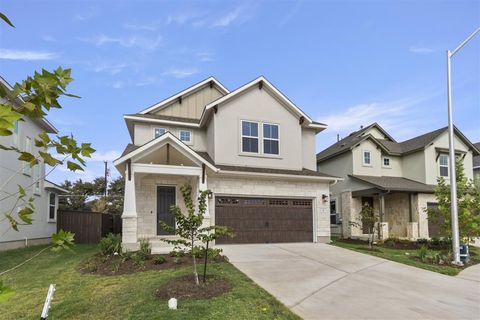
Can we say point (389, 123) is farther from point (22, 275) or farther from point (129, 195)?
point (22, 275)

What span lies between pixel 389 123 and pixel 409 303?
66.8 ft

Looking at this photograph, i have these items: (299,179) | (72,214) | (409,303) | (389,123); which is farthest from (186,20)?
(389,123)

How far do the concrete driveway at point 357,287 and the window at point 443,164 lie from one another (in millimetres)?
13331

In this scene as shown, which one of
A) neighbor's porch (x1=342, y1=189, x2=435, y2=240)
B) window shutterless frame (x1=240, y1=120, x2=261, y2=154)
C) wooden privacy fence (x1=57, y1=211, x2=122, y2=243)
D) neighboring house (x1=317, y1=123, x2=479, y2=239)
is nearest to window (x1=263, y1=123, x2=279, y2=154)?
window shutterless frame (x1=240, y1=120, x2=261, y2=154)

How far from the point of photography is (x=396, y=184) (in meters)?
21.1

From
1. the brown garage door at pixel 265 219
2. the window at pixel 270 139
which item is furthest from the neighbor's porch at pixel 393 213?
the window at pixel 270 139

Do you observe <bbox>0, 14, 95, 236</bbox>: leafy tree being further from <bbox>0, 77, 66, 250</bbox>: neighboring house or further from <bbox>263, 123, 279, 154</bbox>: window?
<bbox>263, 123, 279, 154</bbox>: window

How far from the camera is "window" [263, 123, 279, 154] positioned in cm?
1780

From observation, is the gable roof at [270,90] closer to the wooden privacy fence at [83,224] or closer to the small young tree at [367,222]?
the small young tree at [367,222]

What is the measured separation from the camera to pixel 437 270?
11.1 m

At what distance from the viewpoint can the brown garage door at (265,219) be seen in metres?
16.2

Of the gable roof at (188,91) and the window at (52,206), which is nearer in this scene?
the gable roof at (188,91)

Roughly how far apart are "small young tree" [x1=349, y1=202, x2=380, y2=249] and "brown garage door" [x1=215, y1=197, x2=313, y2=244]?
2.87 meters

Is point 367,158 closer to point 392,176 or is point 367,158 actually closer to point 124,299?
point 392,176
